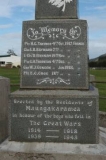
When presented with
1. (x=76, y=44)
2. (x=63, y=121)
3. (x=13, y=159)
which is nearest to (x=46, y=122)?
(x=63, y=121)

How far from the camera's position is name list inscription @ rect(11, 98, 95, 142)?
4.82 metres

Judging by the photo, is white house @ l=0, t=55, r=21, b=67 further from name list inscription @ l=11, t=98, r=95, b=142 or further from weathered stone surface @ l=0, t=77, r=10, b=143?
name list inscription @ l=11, t=98, r=95, b=142

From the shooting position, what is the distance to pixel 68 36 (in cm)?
519

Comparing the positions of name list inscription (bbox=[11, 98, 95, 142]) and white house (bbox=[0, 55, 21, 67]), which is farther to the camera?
white house (bbox=[0, 55, 21, 67])

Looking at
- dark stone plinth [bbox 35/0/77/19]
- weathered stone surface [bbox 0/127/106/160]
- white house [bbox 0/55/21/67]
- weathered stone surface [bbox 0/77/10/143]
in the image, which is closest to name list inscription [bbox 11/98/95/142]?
weathered stone surface [bbox 0/127/106/160]

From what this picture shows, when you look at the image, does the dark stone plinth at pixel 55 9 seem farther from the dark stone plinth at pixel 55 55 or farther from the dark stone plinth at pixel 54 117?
the dark stone plinth at pixel 54 117

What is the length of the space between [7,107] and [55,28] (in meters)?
1.41

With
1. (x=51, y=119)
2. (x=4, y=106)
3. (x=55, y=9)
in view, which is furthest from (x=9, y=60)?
(x=51, y=119)

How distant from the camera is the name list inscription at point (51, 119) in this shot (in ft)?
15.8

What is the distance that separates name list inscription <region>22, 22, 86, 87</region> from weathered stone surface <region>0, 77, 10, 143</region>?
0.30 meters

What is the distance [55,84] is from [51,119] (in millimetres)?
564

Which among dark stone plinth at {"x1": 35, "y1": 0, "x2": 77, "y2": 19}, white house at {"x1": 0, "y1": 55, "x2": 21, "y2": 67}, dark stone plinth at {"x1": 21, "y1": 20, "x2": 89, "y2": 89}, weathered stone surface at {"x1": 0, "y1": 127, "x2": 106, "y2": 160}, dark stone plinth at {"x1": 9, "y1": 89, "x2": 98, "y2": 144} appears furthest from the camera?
white house at {"x1": 0, "y1": 55, "x2": 21, "y2": 67}

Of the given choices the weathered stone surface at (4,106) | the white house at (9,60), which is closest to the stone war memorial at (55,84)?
the weathered stone surface at (4,106)

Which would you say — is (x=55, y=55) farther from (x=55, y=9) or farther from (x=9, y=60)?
(x=9, y=60)
